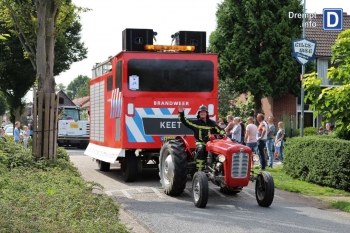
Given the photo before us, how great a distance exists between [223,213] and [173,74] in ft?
18.4

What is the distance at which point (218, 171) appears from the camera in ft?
40.9

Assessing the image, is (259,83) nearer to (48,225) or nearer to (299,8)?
(299,8)

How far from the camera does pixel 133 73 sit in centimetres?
1602

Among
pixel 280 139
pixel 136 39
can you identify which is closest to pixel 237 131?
pixel 280 139

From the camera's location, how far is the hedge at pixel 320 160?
15.1 metres

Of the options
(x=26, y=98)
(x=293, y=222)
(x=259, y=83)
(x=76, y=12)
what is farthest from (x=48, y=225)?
(x=26, y=98)

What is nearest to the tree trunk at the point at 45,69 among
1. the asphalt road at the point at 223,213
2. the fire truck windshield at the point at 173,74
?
the asphalt road at the point at 223,213

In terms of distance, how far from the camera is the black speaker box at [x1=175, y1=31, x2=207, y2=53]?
16531 millimetres

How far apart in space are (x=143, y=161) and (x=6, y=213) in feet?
32.4

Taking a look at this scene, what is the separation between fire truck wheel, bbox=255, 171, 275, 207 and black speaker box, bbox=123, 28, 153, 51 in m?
5.21

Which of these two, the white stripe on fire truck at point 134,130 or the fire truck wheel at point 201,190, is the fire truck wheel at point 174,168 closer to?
the fire truck wheel at point 201,190

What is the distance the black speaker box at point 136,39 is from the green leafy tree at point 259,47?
28933 millimetres

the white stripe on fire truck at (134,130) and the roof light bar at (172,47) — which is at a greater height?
the roof light bar at (172,47)

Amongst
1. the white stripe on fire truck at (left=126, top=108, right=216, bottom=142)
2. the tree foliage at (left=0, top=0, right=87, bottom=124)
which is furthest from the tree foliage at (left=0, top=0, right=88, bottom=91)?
the tree foliage at (left=0, top=0, right=87, bottom=124)
